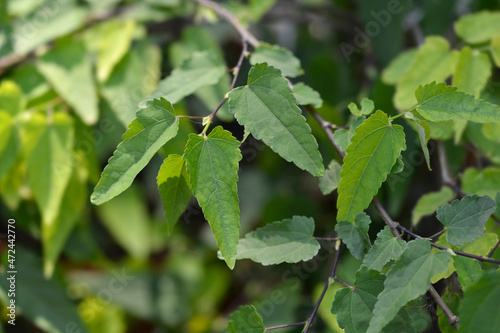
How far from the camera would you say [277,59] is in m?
0.69

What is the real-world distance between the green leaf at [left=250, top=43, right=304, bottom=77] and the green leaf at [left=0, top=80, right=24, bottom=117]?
523 millimetres

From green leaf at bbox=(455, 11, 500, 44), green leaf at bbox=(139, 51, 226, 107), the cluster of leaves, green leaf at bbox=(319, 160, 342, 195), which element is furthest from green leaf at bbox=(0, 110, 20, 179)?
green leaf at bbox=(455, 11, 500, 44)

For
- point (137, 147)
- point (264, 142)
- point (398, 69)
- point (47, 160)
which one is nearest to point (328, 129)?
point (264, 142)

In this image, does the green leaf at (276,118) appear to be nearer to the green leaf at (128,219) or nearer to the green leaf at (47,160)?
the green leaf at (47,160)

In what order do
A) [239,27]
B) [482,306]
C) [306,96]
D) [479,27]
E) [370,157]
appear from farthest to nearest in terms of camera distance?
1. [479,27]
2. [239,27]
3. [306,96]
4. [370,157]
5. [482,306]

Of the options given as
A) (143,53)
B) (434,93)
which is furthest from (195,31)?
(434,93)

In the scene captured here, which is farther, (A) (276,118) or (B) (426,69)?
(B) (426,69)

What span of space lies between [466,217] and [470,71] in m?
0.38

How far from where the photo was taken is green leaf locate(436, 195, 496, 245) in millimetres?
469

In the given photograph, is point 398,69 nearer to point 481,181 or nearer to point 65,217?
point 481,181

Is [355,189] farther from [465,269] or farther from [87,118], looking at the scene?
[87,118]

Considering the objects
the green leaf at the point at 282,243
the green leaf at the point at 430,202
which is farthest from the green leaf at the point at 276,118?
the green leaf at the point at 430,202

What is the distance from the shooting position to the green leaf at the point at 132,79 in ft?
2.99

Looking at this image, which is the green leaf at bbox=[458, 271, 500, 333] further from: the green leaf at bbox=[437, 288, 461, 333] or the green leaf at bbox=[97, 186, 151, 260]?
the green leaf at bbox=[97, 186, 151, 260]
